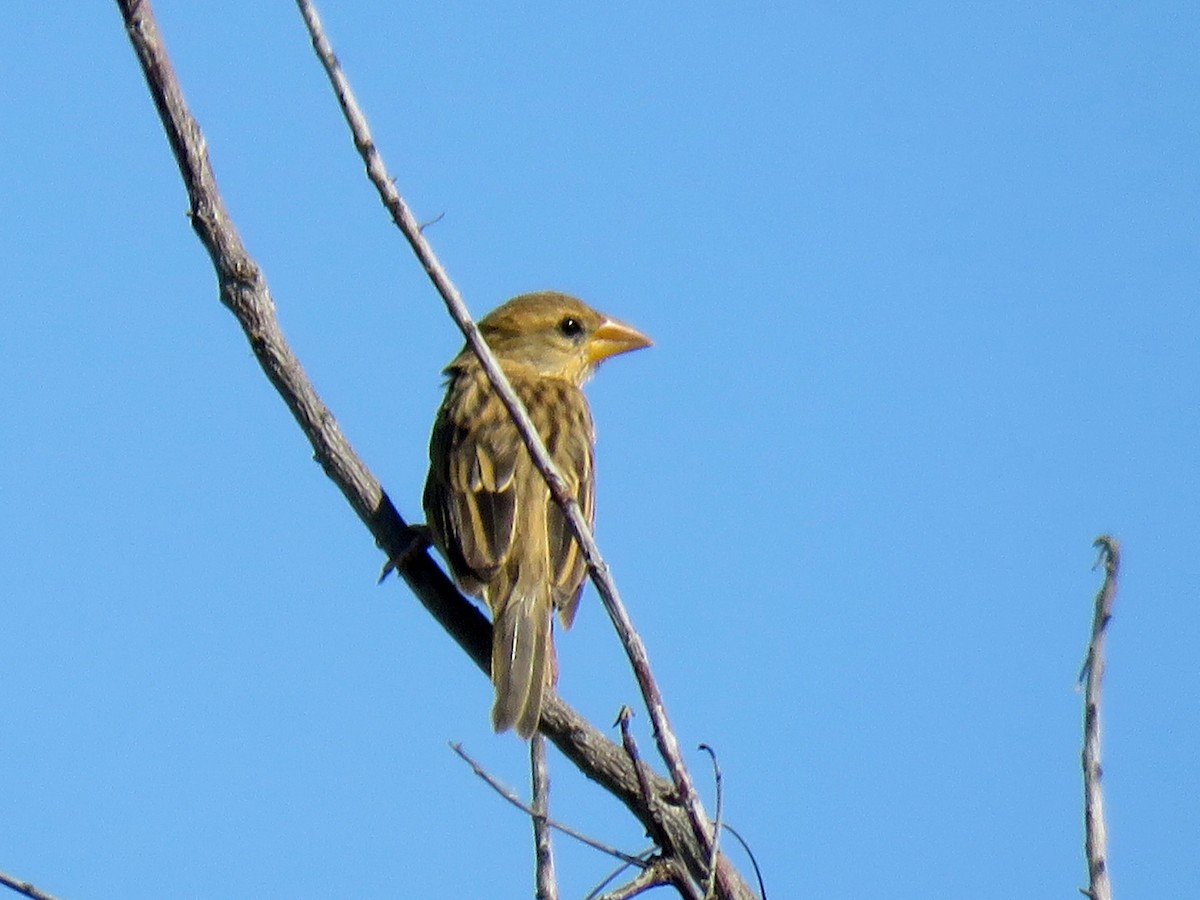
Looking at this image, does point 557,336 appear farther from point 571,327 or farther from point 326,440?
point 326,440

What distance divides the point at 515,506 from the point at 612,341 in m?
1.73

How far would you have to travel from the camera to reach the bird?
513cm

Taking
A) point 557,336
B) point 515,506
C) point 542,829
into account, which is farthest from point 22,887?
point 557,336

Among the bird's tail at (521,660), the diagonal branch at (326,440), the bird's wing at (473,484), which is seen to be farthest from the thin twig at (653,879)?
the bird's wing at (473,484)

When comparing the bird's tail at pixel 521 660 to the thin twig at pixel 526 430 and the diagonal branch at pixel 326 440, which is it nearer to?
the diagonal branch at pixel 326 440

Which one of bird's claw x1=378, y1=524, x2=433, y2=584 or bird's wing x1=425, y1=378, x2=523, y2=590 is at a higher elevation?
bird's wing x1=425, y1=378, x2=523, y2=590

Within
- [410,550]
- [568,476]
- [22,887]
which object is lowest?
[22,887]

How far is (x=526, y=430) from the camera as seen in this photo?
12.0ft

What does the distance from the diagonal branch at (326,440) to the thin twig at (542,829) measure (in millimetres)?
173

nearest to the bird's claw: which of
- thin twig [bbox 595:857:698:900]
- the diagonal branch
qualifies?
the diagonal branch

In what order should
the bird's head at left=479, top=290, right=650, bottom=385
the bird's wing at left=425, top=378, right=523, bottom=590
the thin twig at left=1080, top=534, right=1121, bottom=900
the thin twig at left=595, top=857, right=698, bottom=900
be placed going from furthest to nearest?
the bird's head at left=479, top=290, right=650, bottom=385 < the bird's wing at left=425, top=378, right=523, bottom=590 < the thin twig at left=595, top=857, right=698, bottom=900 < the thin twig at left=1080, top=534, right=1121, bottom=900

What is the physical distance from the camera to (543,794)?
4.34 m

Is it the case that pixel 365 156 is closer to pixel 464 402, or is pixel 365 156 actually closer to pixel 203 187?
pixel 203 187

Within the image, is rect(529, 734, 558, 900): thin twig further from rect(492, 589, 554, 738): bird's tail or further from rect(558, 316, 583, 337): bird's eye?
rect(558, 316, 583, 337): bird's eye
